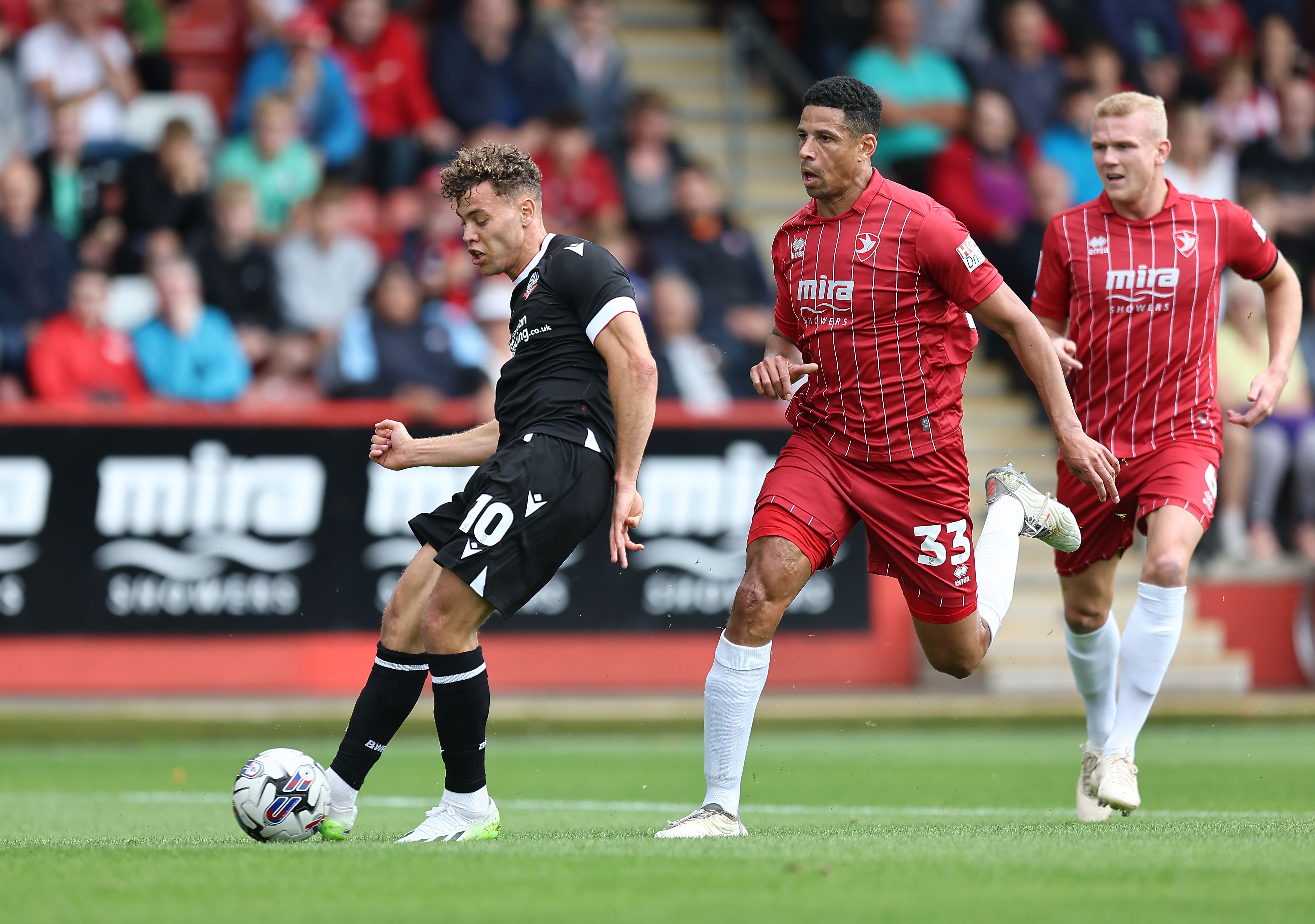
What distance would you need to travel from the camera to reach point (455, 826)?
21.2ft

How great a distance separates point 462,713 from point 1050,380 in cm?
248

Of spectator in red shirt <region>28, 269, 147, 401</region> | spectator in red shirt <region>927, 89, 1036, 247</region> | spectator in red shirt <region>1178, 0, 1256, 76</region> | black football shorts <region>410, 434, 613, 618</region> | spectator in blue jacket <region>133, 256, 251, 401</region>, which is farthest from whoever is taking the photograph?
spectator in red shirt <region>1178, 0, 1256, 76</region>

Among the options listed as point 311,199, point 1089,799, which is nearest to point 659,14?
point 311,199

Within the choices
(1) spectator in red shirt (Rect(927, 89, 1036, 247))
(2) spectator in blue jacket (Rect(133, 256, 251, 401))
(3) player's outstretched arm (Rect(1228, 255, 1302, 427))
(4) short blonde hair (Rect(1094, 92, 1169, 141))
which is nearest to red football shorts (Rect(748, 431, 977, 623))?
(3) player's outstretched arm (Rect(1228, 255, 1302, 427))

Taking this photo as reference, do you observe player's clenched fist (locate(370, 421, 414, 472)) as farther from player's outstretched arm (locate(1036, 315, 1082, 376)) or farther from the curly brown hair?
player's outstretched arm (locate(1036, 315, 1082, 376))

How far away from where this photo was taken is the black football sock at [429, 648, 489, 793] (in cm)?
640

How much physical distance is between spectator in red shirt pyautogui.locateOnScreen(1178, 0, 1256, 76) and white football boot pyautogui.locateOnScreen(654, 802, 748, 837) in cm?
1463

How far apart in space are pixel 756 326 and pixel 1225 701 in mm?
4858

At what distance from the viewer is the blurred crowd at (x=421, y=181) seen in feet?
44.2

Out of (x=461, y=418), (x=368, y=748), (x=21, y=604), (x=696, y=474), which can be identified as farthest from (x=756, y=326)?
(x=368, y=748)

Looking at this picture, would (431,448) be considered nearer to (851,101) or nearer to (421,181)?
(851,101)

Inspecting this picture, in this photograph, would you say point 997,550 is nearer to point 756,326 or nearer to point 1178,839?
point 1178,839

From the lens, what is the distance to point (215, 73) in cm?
1611

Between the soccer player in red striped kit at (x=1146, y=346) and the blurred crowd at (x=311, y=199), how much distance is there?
19.8 ft
